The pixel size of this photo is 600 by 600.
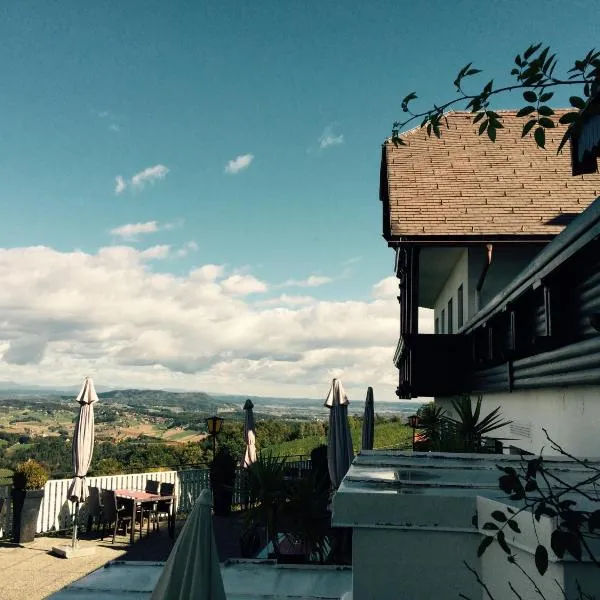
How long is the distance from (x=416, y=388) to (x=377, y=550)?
26.7 ft

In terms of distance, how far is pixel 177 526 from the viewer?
45.4 ft

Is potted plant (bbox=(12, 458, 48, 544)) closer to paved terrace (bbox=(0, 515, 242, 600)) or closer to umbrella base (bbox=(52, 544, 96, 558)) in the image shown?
paved terrace (bbox=(0, 515, 242, 600))

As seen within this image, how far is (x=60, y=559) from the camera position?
34.8 feet

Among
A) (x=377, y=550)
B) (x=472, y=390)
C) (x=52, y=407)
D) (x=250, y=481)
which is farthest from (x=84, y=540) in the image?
(x=52, y=407)

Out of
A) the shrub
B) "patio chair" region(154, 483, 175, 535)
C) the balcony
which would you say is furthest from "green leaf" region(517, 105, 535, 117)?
the shrub

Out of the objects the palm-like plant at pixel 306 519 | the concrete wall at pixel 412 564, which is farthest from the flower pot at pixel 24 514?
the concrete wall at pixel 412 564

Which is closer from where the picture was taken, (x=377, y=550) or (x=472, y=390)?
(x=377, y=550)

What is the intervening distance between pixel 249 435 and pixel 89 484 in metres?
3.94

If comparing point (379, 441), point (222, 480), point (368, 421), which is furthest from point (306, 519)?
point (379, 441)

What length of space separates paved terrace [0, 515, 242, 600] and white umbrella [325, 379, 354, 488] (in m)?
2.39

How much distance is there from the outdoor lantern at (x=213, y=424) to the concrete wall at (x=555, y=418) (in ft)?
32.0

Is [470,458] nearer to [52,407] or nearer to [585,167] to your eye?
[585,167]

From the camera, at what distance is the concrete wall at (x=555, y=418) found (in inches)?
180

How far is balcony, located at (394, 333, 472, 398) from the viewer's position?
10258 mm
